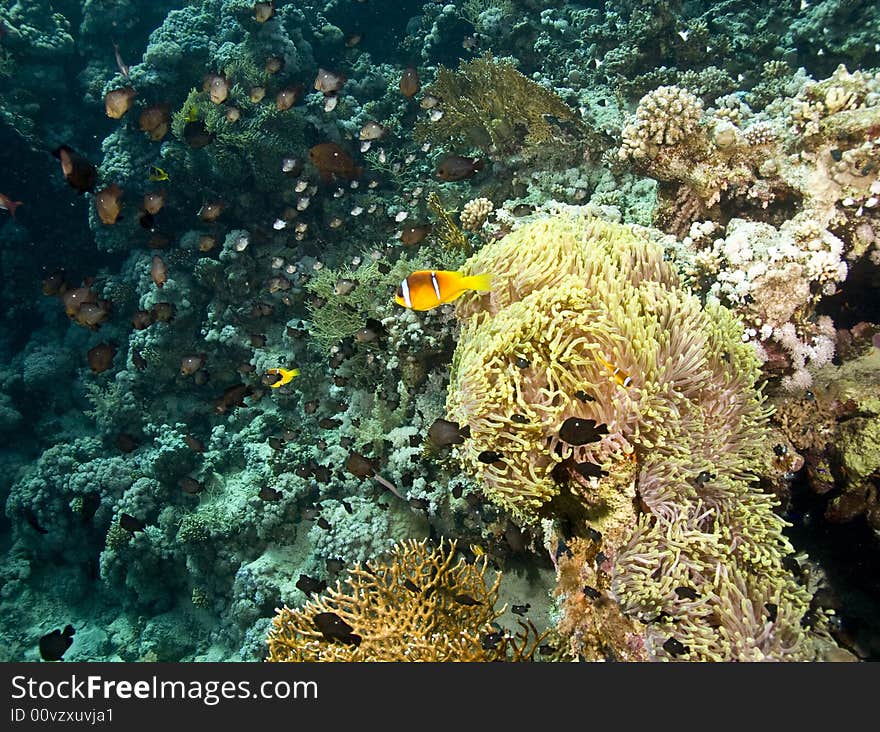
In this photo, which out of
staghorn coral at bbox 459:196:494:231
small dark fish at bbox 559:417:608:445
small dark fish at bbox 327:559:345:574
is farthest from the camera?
staghorn coral at bbox 459:196:494:231

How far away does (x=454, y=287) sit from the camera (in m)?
3.34

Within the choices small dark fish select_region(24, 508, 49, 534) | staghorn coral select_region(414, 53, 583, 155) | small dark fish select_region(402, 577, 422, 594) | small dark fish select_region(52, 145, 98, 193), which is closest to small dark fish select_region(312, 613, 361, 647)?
small dark fish select_region(402, 577, 422, 594)

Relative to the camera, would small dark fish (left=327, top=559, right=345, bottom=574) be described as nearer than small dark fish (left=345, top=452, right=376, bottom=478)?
No

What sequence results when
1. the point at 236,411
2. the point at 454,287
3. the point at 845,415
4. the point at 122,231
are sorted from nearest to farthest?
the point at 454,287 < the point at 845,415 < the point at 236,411 < the point at 122,231

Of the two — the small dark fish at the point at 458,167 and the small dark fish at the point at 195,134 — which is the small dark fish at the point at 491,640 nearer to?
the small dark fish at the point at 458,167

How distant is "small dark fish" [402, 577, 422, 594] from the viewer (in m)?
4.02

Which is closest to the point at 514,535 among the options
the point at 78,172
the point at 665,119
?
the point at 665,119

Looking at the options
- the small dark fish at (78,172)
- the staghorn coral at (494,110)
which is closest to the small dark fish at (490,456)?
the small dark fish at (78,172)

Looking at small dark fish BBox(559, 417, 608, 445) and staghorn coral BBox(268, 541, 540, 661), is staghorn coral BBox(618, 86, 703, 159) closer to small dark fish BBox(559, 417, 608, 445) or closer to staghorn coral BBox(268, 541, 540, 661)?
small dark fish BBox(559, 417, 608, 445)

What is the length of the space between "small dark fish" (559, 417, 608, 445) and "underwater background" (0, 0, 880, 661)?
0.12 feet

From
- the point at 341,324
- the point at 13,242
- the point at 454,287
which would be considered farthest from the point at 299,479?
the point at 13,242

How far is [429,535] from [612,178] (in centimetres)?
494

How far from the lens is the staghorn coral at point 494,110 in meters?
7.51

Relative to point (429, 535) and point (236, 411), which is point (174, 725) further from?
point (236, 411)
